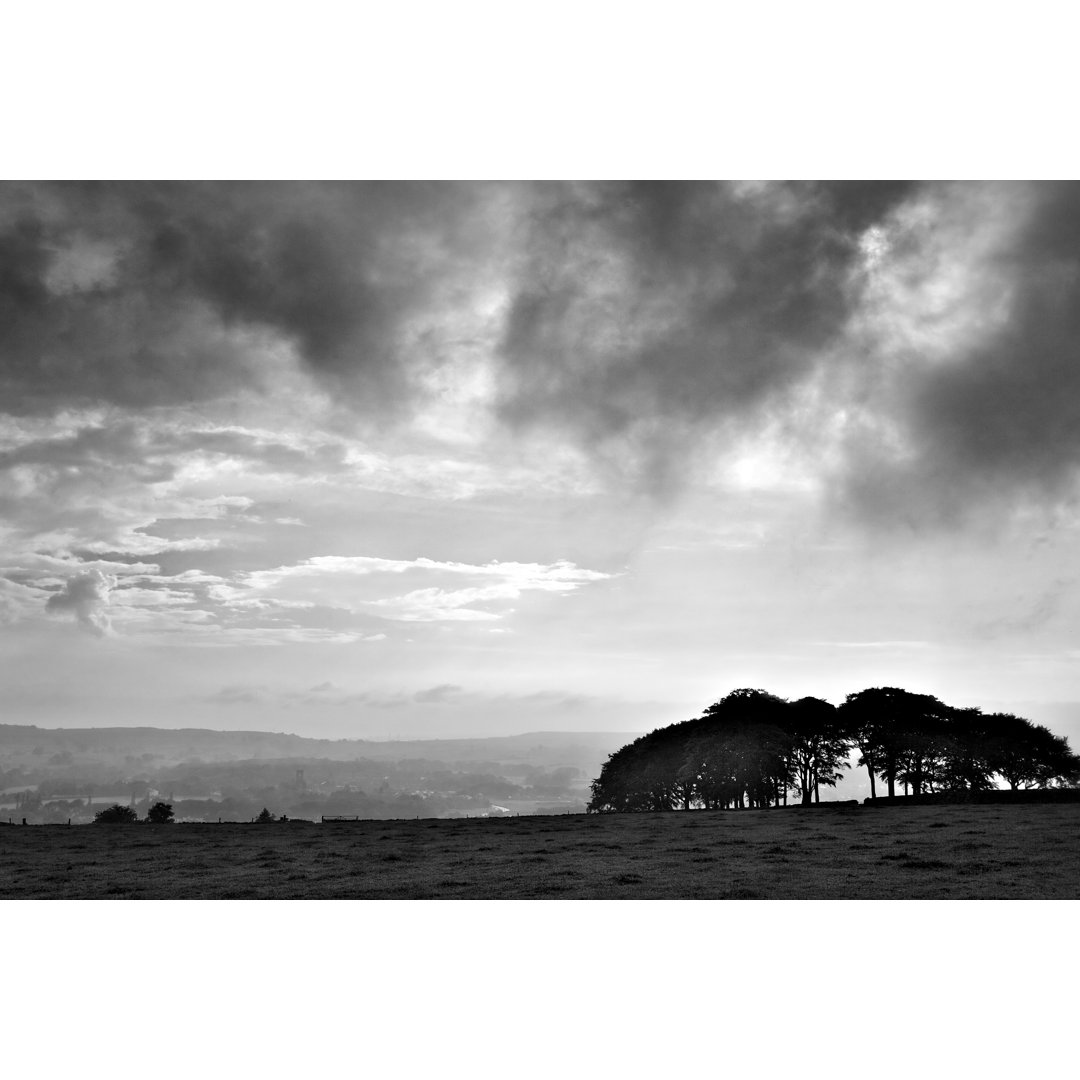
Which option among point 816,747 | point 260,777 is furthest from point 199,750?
point 816,747

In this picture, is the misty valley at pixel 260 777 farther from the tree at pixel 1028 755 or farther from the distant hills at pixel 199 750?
the tree at pixel 1028 755

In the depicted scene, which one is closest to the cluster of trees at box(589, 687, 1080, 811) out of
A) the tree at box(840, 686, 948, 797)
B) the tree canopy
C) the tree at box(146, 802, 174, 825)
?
the tree at box(840, 686, 948, 797)

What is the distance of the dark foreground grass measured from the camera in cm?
1016

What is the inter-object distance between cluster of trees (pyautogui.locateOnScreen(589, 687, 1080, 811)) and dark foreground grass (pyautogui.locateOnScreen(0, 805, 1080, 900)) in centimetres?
966

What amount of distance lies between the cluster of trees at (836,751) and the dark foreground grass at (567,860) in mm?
9661

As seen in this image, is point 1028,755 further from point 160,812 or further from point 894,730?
point 160,812

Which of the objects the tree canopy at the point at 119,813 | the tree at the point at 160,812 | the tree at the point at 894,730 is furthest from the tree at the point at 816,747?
the tree canopy at the point at 119,813

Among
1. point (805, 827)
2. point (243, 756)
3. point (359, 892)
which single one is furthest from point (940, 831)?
point (243, 756)

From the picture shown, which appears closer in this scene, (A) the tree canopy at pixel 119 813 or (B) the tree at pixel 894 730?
(A) the tree canopy at pixel 119 813

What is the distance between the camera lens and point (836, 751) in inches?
1131

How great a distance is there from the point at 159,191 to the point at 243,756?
14.3 metres

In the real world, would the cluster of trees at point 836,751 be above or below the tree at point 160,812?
above

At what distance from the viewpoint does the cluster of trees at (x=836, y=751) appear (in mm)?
27094

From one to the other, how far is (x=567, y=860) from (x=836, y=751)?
19.7 m
